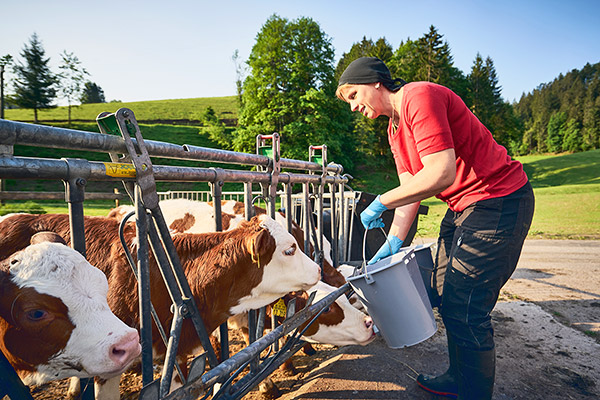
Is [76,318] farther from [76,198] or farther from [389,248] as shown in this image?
[389,248]

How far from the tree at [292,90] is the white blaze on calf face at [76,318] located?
21492mm

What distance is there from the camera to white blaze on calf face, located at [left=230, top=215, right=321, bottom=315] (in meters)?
2.29

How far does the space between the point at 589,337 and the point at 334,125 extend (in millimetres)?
21007

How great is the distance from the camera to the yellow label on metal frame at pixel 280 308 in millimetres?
2531

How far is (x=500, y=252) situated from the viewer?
1938mm

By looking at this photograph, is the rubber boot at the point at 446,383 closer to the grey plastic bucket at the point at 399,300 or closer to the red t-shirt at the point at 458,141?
the grey plastic bucket at the point at 399,300

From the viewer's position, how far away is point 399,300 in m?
2.22

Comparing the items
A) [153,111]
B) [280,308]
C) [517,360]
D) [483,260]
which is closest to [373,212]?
[483,260]

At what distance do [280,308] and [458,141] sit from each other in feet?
5.54

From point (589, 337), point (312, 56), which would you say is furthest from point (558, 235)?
point (312, 56)

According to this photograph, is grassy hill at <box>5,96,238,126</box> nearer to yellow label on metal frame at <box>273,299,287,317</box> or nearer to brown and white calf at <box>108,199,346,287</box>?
brown and white calf at <box>108,199,346,287</box>

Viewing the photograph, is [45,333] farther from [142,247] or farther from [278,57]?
[278,57]

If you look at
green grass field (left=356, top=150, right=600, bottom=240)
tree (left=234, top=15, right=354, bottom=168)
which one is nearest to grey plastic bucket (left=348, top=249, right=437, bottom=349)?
green grass field (left=356, top=150, right=600, bottom=240)

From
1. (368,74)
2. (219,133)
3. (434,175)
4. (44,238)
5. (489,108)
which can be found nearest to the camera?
(44,238)
